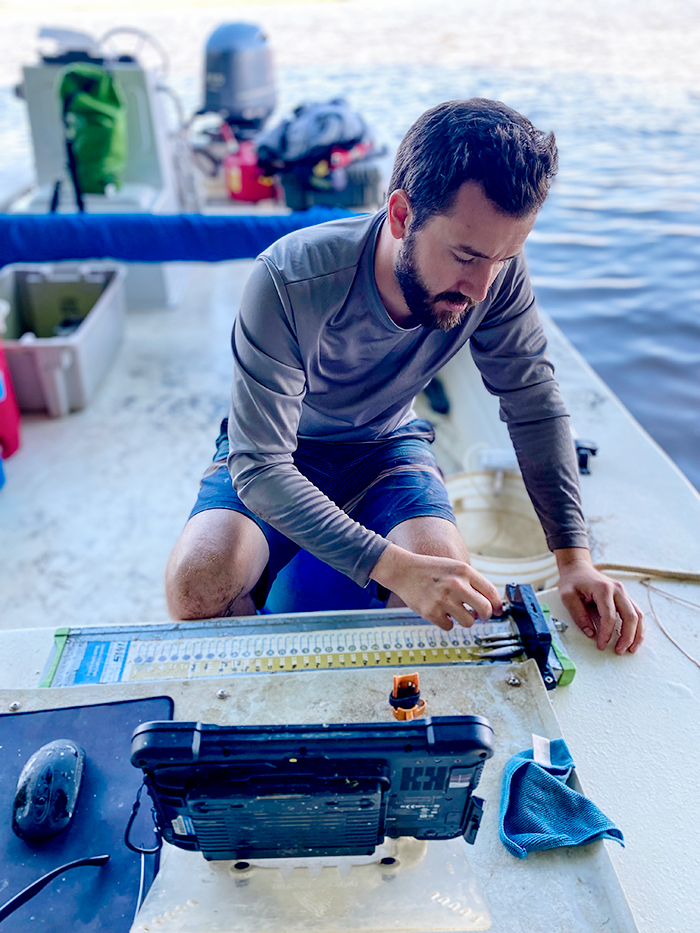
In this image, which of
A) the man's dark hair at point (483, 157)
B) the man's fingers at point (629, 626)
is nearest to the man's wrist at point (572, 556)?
the man's fingers at point (629, 626)

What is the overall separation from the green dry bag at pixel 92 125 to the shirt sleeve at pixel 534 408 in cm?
195

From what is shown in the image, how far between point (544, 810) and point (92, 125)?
110 inches

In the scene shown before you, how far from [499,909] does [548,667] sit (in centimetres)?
35

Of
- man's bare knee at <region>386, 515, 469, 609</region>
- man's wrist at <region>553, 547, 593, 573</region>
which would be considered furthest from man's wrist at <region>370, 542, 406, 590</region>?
man's wrist at <region>553, 547, 593, 573</region>

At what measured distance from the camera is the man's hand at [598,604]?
112 cm

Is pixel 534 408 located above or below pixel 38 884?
above

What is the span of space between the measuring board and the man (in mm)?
59

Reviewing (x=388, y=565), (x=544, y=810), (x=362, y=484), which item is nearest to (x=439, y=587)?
(x=388, y=565)

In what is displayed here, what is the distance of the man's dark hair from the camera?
3.10 feet

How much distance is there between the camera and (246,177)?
3.62 meters

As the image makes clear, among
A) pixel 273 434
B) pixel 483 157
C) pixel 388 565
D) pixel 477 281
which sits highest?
pixel 483 157

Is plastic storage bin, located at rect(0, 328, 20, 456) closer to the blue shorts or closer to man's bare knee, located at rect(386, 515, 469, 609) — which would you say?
the blue shorts

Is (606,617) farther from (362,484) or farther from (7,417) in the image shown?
(7,417)

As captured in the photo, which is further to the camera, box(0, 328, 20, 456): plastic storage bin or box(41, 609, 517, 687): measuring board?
box(0, 328, 20, 456): plastic storage bin
